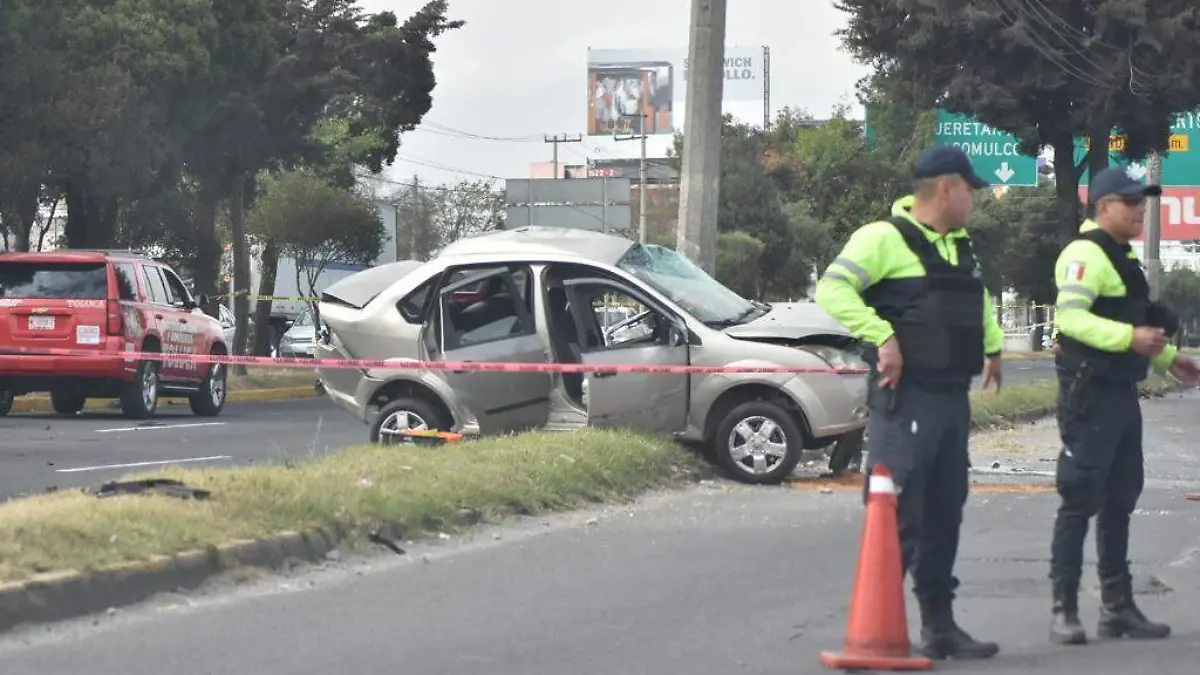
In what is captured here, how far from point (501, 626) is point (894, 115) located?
157 feet

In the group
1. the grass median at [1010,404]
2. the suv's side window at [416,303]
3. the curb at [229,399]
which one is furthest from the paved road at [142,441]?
the grass median at [1010,404]

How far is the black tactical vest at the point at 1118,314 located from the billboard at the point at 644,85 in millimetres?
82004

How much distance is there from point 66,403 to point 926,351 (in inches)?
716

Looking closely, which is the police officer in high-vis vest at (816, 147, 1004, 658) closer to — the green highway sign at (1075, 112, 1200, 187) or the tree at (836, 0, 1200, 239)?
the tree at (836, 0, 1200, 239)

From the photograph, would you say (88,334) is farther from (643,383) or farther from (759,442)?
(759,442)

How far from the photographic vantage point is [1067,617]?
7.48 metres

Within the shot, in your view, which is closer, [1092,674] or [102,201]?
[1092,674]

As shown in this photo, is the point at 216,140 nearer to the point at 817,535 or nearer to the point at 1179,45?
the point at 1179,45

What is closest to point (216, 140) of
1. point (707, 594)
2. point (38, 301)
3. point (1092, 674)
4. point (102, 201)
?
point (102, 201)

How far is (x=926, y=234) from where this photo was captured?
721 cm

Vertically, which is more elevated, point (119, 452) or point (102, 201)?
point (102, 201)

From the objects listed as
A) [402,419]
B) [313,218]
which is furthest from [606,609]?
[313,218]

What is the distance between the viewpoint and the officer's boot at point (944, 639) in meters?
7.14

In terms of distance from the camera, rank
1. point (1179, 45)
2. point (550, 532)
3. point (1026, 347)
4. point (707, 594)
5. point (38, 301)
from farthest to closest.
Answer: point (1026, 347)
point (1179, 45)
point (38, 301)
point (550, 532)
point (707, 594)
